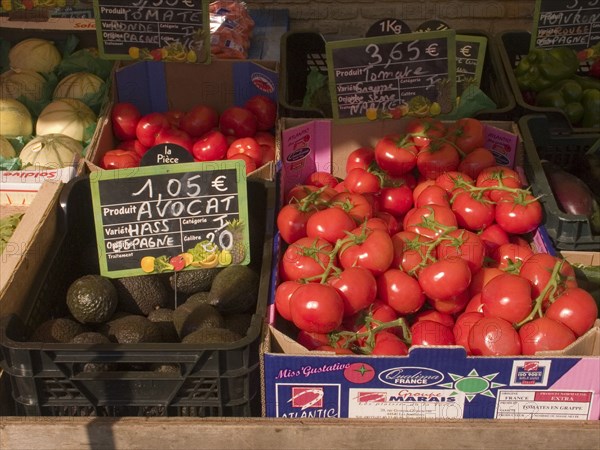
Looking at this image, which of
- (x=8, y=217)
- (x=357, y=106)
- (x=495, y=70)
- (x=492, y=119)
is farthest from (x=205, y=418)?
(x=495, y=70)

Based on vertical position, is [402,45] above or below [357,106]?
above

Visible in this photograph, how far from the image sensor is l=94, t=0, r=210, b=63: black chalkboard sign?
3.07m

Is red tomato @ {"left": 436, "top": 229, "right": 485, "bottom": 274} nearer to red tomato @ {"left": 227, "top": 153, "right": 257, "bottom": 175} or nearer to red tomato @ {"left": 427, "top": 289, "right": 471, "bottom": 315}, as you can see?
red tomato @ {"left": 427, "top": 289, "right": 471, "bottom": 315}

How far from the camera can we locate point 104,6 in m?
3.07

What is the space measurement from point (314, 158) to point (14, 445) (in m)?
1.53

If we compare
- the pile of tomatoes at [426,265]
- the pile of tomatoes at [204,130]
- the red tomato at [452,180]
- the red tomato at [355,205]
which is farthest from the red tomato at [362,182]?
the pile of tomatoes at [204,130]

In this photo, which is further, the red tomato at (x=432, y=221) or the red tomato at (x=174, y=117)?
the red tomato at (x=174, y=117)

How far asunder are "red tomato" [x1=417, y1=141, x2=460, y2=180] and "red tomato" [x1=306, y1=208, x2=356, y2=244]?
17.8 inches

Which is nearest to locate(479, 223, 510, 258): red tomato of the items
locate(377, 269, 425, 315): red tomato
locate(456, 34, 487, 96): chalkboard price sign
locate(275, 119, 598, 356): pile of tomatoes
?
locate(275, 119, 598, 356): pile of tomatoes

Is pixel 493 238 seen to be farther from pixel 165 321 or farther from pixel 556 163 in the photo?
pixel 165 321

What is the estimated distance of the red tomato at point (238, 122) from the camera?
3.17m

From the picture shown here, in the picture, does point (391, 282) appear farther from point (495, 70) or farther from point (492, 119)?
point (495, 70)

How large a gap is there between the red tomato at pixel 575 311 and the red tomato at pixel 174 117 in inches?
75.1

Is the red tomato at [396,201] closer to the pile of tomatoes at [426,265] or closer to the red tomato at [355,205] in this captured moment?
the pile of tomatoes at [426,265]
